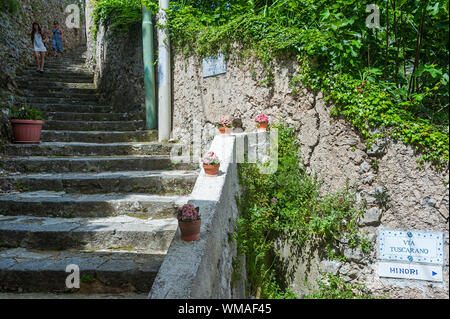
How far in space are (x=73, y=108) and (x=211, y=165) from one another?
4.31 metres

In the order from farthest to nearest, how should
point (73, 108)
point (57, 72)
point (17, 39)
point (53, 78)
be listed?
point (57, 72) < point (53, 78) < point (17, 39) < point (73, 108)

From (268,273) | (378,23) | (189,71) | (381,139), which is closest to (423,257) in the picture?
(381,139)

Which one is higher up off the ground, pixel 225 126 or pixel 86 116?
pixel 86 116

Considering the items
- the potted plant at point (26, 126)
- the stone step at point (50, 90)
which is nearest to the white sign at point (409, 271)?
the potted plant at point (26, 126)

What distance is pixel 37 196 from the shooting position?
3391mm

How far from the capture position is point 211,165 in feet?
9.62

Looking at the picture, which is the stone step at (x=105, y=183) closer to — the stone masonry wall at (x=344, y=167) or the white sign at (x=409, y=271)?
the stone masonry wall at (x=344, y=167)

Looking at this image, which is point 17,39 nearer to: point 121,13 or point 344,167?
point 121,13

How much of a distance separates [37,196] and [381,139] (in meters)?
3.92

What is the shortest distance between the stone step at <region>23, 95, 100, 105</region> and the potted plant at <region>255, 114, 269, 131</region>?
4.19 meters

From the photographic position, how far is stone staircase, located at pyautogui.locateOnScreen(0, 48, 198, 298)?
234 cm

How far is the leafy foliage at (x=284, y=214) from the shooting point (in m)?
3.48

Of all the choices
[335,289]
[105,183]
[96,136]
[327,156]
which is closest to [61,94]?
[96,136]
